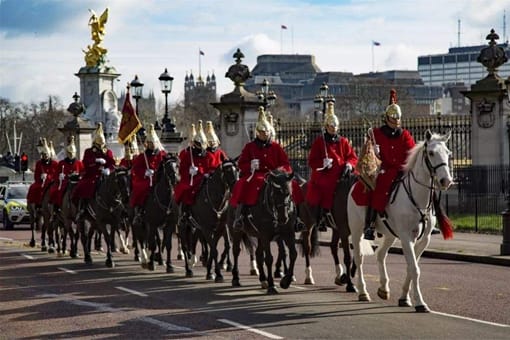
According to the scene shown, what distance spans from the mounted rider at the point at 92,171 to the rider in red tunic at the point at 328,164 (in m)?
6.63

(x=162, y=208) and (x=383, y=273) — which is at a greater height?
(x=162, y=208)

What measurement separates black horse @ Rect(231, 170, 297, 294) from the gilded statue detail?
183ft

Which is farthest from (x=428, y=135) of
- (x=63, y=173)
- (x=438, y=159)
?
(x=63, y=173)

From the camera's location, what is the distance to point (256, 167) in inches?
672

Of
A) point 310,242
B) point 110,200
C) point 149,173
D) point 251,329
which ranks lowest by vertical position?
point 251,329

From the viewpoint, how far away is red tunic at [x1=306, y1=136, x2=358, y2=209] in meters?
17.1

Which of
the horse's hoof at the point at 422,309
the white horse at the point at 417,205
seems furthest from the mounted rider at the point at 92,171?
the horse's hoof at the point at 422,309

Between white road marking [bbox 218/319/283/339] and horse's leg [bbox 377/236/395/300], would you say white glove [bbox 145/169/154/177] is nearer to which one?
horse's leg [bbox 377/236/395/300]

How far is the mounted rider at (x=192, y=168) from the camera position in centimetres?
1930

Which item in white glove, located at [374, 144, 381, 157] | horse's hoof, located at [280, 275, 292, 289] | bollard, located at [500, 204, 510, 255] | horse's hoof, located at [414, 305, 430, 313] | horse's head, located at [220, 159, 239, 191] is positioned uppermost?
white glove, located at [374, 144, 381, 157]

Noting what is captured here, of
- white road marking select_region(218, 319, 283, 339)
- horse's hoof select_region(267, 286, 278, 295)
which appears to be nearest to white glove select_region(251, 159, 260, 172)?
horse's hoof select_region(267, 286, 278, 295)

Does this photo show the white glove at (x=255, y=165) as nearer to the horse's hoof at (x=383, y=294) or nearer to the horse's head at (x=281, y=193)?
the horse's head at (x=281, y=193)

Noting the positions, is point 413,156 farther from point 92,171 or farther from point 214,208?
point 92,171

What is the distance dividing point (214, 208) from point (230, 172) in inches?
32.4
